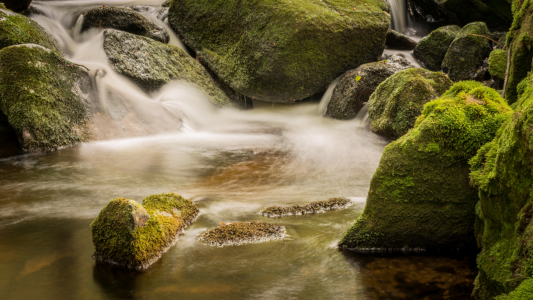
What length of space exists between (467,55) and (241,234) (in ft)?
32.9

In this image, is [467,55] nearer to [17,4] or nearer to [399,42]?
[399,42]

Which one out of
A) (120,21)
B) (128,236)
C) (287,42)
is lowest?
(128,236)

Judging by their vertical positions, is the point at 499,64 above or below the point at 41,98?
above

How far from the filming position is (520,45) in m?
4.64

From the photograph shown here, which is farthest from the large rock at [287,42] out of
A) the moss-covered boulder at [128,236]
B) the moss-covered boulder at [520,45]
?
the moss-covered boulder at [128,236]

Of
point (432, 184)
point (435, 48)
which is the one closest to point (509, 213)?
point (432, 184)

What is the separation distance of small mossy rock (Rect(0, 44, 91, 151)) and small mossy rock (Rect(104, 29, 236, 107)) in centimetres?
168

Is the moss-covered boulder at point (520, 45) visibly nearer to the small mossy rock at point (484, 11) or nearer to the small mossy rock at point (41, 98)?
the small mossy rock at point (41, 98)

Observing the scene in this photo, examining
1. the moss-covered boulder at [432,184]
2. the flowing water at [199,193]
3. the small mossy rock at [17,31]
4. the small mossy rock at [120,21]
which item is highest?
the small mossy rock at [120,21]

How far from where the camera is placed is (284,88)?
1079cm

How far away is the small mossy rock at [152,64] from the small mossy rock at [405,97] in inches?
190

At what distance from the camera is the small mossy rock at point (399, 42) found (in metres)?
13.3

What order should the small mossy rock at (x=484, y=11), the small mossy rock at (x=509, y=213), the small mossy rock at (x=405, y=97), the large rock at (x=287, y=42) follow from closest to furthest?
the small mossy rock at (x=509, y=213) → the small mossy rock at (x=405, y=97) → the large rock at (x=287, y=42) → the small mossy rock at (x=484, y=11)

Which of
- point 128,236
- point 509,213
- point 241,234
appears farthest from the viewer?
point 241,234
